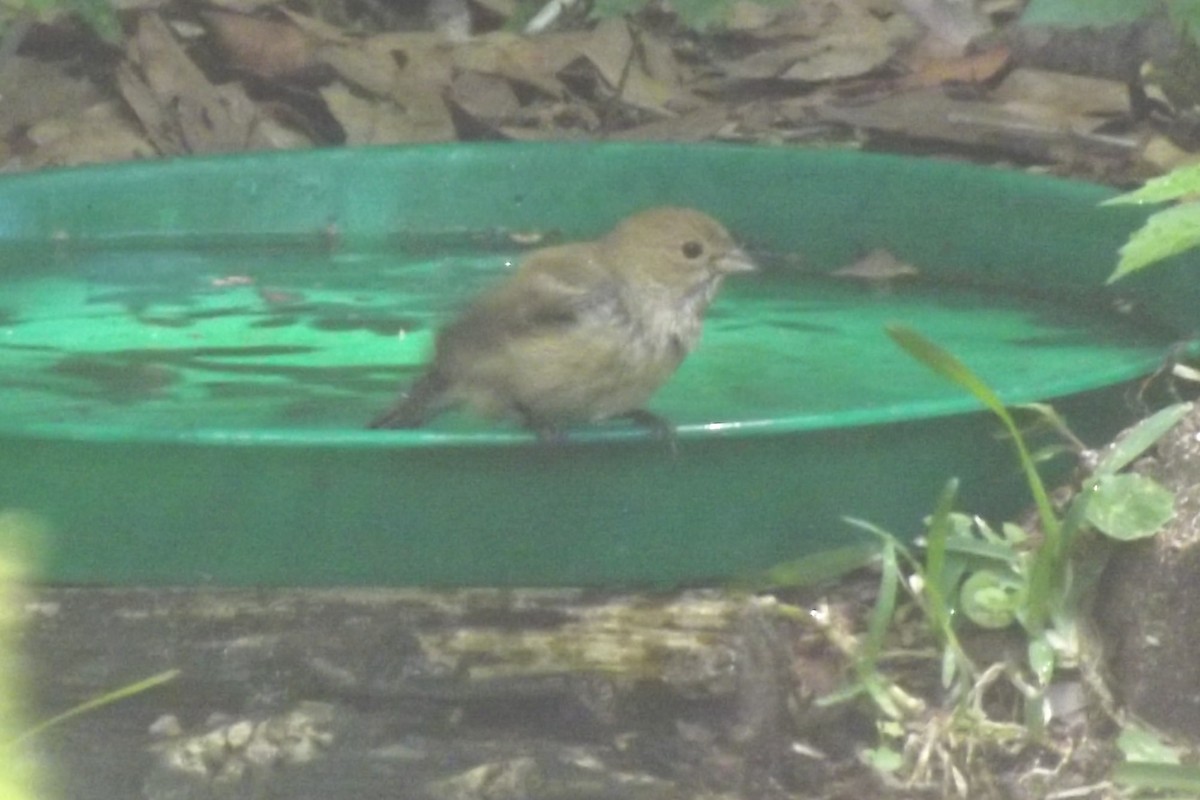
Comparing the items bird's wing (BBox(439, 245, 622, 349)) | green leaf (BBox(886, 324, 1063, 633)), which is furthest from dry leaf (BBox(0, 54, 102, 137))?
green leaf (BBox(886, 324, 1063, 633))

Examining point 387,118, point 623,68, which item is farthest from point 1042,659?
point 623,68

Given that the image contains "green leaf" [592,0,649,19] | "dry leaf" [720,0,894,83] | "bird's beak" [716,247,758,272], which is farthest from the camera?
"dry leaf" [720,0,894,83]

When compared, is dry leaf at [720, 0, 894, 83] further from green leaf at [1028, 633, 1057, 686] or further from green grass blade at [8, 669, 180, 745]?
green grass blade at [8, 669, 180, 745]

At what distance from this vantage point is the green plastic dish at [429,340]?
9.67ft

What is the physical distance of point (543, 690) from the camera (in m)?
2.99

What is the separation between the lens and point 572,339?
3656mm

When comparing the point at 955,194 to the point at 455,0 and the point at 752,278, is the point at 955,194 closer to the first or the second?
the point at 752,278

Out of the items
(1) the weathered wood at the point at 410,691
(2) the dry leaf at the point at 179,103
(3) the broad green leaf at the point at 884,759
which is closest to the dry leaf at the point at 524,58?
(2) the dry leaf at the point at 179,103

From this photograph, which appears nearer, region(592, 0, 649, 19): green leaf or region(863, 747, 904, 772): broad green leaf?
region(863, 747, 904, 772): broad green leaf

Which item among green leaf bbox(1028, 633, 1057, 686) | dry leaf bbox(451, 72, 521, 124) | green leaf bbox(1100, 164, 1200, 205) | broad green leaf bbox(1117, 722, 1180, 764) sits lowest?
dry leaf bbox(451, 72, 521, 124)

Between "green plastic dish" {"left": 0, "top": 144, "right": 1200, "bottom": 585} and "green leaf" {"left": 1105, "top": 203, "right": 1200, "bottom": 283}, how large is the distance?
284 millimetres

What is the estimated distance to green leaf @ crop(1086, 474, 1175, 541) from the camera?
3090 mm

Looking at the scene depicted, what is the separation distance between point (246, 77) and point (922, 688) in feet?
16.0

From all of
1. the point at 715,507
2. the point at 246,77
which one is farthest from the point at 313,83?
the point at 715,507
